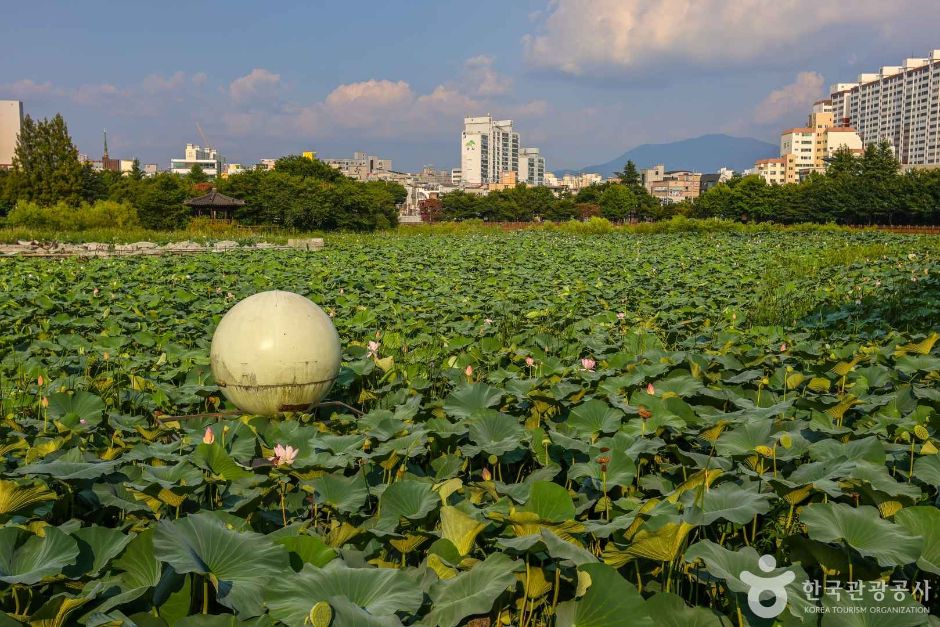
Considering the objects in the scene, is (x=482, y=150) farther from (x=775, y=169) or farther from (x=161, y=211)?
(x=161, y=211)

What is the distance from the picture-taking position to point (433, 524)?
2346 mm

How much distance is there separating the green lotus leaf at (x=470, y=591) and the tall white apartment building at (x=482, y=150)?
174 metres

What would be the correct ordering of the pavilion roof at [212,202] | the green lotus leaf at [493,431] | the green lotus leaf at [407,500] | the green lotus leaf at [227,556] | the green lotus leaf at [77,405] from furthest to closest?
the pavilion roof at [212,202], the green lotus leaf at [77,405], the green lotus leaf at [493,431], the green lotus leaf at [407,500], the green lotus leaf at [227,556]

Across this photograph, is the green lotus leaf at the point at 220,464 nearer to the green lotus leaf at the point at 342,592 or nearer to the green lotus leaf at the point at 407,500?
the green lotus leaf at the point at 407,500

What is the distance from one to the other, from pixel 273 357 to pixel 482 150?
18480 centimetres

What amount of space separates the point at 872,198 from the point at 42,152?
156ft

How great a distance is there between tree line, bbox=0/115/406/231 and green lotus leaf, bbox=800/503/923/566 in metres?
29.2

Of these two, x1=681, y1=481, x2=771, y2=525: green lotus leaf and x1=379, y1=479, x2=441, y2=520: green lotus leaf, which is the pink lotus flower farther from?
x1=681, y1=481, x2=771, y2=525: green lotus leaf

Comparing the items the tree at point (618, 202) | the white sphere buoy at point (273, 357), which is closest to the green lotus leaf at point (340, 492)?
the white sphere buoy at point (273, 357)

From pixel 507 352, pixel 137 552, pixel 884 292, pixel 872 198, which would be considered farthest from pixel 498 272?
pixel 872 198

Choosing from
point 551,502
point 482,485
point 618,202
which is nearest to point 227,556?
point 551,502

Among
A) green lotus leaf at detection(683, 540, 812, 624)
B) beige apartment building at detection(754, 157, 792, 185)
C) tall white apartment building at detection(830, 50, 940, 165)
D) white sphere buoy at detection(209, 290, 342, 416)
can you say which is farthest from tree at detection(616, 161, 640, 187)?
green lotus leaf at detection(683, 540, 812, 624)

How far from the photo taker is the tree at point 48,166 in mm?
38406

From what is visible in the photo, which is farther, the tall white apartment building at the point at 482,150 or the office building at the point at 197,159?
the tall white apartment building at the point at 482,150
